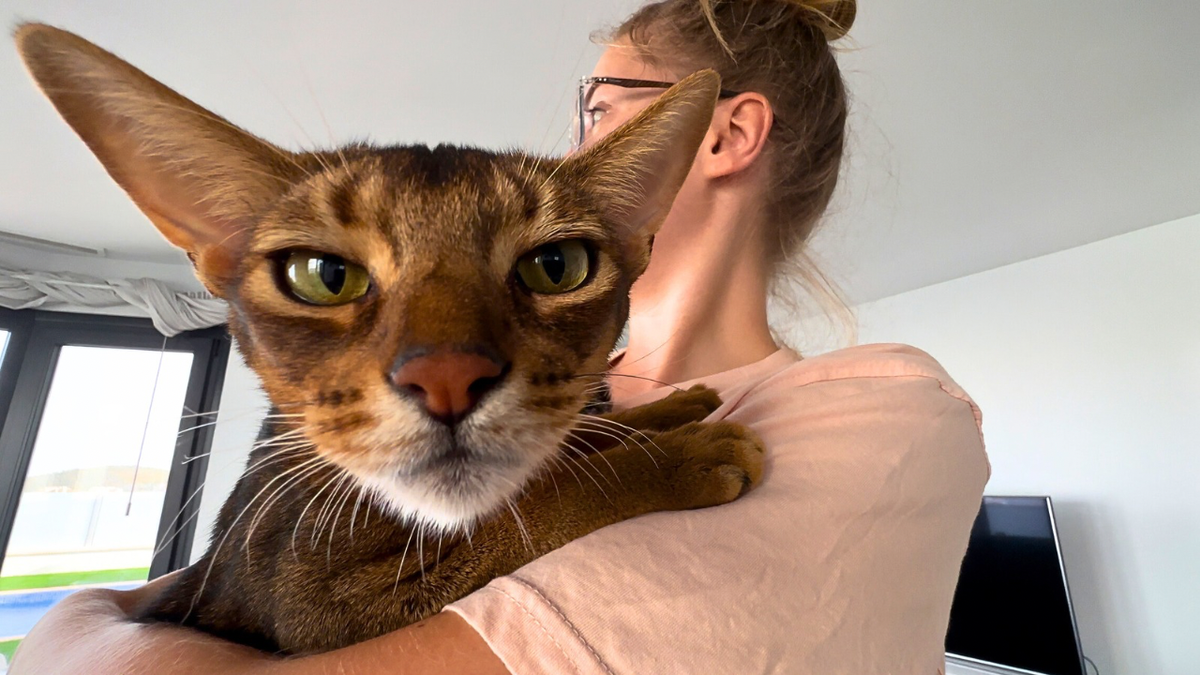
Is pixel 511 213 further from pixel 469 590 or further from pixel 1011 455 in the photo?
pixel 1011 455

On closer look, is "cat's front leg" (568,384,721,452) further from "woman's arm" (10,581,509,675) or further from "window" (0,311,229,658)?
"window" (0,311,229,658)

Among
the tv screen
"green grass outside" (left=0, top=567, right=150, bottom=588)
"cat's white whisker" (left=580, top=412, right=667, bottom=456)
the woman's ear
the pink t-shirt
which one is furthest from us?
"green grass outside" (left=0, top=567, right=150, bottom=588)

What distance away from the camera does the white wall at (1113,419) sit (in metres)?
3.30

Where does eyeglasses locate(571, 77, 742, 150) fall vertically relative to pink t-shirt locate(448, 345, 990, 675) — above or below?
above

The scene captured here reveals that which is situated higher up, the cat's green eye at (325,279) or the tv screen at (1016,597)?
the cat's green eye at (325,279)

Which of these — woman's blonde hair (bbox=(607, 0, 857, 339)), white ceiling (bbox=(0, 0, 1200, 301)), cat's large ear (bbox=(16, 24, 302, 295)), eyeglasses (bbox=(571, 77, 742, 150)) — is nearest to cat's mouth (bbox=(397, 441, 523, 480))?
cat's large ear (bbox=(16, 24, 302, 295))

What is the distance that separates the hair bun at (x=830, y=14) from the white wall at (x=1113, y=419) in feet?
6.48

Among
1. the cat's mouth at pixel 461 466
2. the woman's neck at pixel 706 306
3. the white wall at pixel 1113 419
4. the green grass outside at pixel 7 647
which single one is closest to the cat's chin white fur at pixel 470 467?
the cat's mouth at pixel 461 466

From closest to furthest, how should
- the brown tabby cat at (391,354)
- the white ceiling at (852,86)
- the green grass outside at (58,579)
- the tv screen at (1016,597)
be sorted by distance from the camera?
the brown tabby cat at (391,354)
the white ceiling at (852,86)
the tv screen at (1016,597)
the green grass outside at (58,579)

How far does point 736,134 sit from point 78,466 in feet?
15.5

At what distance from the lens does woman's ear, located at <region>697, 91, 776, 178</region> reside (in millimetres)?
1154

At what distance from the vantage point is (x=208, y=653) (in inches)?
22.0

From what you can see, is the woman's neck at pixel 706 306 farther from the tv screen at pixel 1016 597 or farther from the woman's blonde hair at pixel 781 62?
the tv screen at pixel 1016 597

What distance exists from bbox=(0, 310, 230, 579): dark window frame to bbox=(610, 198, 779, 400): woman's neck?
3.67 metres
